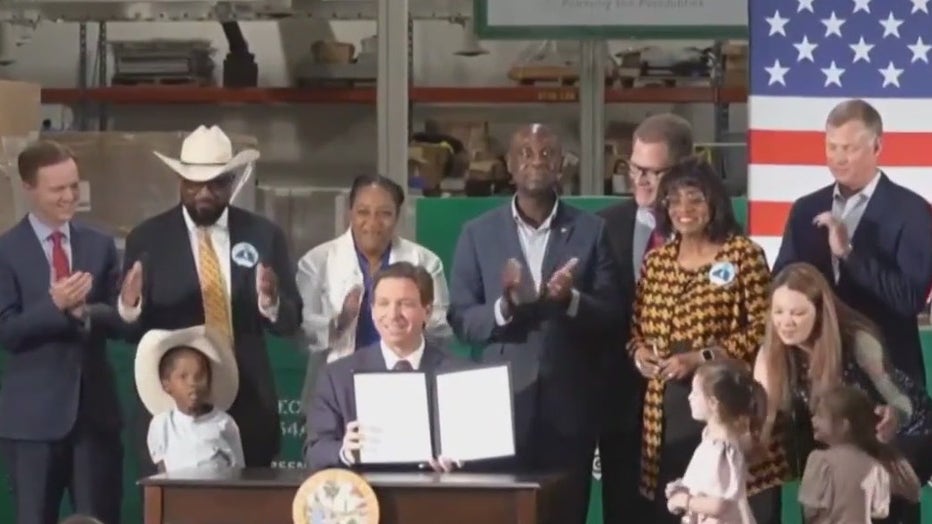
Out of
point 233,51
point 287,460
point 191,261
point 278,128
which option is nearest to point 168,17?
point 233,51

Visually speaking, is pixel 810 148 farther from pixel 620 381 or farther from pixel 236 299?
pixel 236 299

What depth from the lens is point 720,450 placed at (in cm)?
408

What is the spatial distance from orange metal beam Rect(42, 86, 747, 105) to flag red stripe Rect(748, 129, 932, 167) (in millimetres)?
3666

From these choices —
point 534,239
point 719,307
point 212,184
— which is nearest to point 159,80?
point 212,184

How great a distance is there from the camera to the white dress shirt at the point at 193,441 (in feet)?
15.0

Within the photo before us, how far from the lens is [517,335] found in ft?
15.2

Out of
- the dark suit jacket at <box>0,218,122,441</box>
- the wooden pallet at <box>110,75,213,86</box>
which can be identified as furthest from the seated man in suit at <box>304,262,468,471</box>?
the wooden pallet at <box>110,75,213,86</box>

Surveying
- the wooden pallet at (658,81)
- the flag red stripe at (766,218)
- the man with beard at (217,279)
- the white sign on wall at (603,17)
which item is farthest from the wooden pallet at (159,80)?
the flag red stripe at (766,218)

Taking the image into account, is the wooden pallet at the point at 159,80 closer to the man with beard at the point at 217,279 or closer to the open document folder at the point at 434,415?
the man with beard at the point at 217,279

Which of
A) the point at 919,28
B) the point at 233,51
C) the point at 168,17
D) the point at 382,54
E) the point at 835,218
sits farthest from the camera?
the point at 233,51

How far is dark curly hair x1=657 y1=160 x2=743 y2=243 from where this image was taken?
4371 mm

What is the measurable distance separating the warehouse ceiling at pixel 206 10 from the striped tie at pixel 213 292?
3447 millimetres

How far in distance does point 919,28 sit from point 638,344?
144 centimetres

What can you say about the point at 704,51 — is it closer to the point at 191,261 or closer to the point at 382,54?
the point at 382,54
